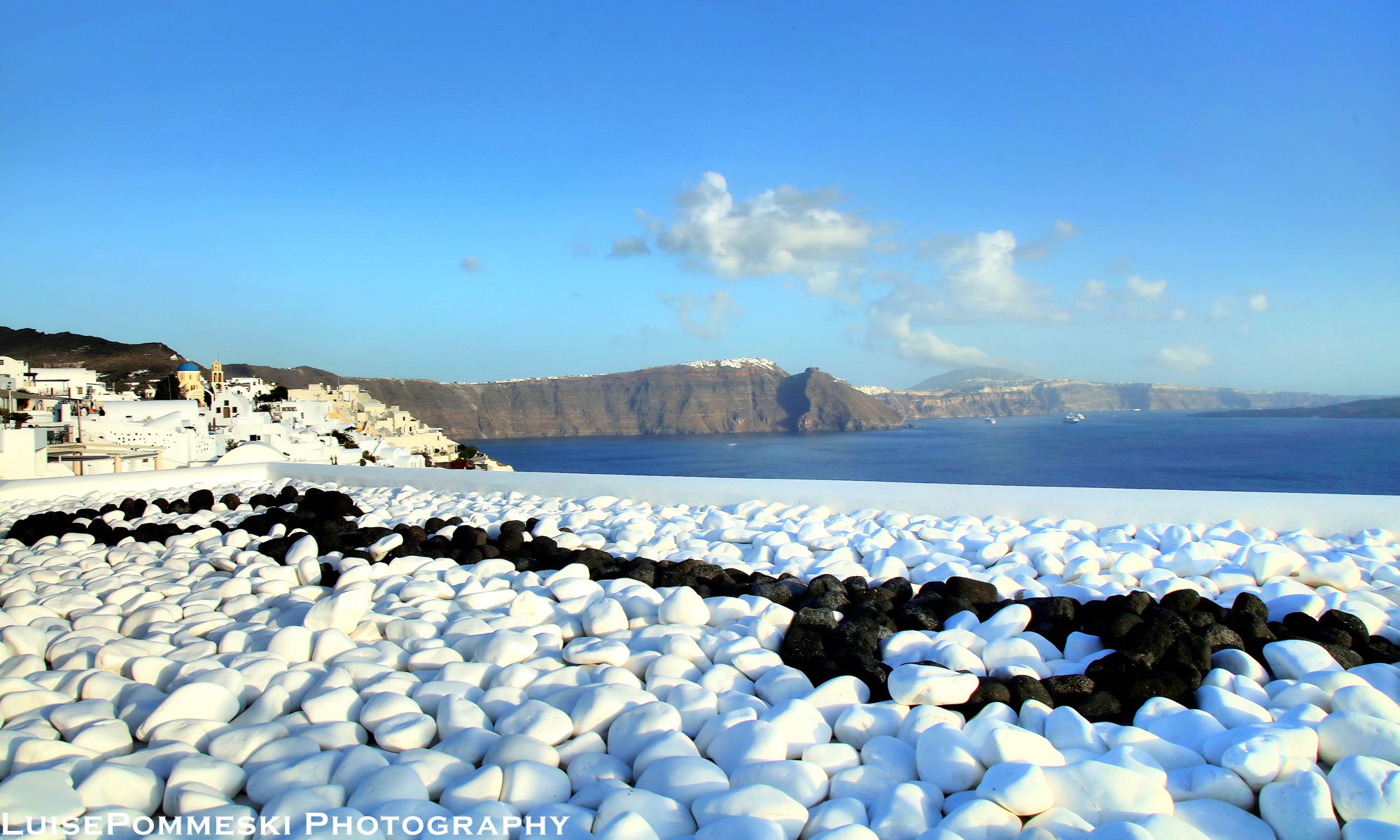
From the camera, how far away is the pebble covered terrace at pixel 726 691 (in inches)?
50.2

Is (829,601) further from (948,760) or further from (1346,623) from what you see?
(1346,623)

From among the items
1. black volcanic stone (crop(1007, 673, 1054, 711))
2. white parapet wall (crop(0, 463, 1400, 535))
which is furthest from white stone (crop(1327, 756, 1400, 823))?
white parapet wall (crop(0, 463, 1400, 535))

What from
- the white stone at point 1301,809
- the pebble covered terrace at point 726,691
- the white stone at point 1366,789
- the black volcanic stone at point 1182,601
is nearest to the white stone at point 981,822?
the pebble covered terrace at point 726,691

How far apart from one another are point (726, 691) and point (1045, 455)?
53.4 metres

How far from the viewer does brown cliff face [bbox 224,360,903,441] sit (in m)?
86.6

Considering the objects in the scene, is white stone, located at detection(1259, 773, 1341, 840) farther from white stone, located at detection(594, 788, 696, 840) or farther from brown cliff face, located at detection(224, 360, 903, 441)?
brown cliff face, located at detection(224, 360, 903, 441)

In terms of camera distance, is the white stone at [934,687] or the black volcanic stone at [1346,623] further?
the black volcanic stone at [1346,623]

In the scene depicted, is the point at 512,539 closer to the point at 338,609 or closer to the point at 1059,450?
the point at 338,609

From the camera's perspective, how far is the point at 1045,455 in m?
50.0

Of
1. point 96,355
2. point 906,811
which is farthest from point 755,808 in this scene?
point 96,355

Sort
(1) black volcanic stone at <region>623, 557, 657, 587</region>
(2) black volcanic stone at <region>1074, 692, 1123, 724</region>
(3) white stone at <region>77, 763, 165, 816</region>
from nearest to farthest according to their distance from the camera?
(3) white stone at <region>77, 763, 165, 816</region>, (2) black volcanic stone at <region>1074, 692, 1123, 724</region>, (1) black volcanic stone at <region>623, 557, 657, 587</region>

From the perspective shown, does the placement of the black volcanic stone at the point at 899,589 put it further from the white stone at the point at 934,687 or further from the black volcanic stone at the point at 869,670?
the white stone at the point at 934,687

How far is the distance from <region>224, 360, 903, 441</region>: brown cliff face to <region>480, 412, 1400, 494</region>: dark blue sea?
3275 mm

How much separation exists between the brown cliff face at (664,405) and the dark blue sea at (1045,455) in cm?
328
